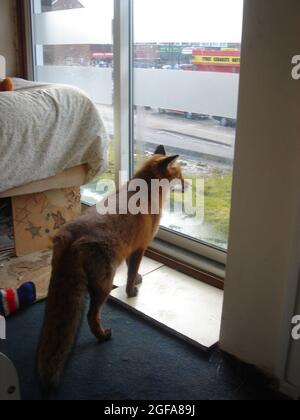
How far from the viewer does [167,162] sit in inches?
64.9

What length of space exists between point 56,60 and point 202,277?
5.69ft

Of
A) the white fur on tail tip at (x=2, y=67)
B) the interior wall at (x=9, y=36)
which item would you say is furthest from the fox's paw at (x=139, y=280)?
the interior wall at (x=9, y=36)

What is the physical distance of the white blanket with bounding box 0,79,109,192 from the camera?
5.96ft

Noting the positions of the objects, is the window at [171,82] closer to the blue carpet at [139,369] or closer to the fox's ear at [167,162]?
the fox's ear at [167,162]

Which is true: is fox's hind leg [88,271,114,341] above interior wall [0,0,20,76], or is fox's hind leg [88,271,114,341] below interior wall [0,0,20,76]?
below

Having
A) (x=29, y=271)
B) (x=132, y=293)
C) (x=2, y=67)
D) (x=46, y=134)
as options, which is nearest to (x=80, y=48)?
(x=2, y=67)

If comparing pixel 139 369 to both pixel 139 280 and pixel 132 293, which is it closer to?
pixel 132 293

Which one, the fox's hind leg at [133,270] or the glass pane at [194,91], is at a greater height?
the glass pane at [194,91]

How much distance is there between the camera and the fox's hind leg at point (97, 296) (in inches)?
53.2

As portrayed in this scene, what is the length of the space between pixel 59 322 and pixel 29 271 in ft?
2.72

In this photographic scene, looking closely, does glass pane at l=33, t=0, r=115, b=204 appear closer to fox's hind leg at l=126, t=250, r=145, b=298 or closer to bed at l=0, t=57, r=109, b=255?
bed at l=0, t=57, r=109, b=255

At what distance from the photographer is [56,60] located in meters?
2.66

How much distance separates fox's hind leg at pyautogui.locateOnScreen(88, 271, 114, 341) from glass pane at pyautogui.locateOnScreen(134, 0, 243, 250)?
2.46ft

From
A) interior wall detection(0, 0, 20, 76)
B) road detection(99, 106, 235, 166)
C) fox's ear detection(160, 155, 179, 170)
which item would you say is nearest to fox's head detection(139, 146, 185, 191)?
fox's ear detection(160, 155, 179, 170)
